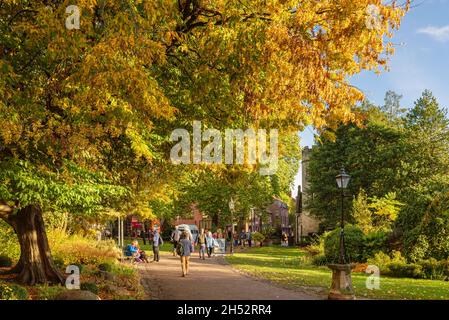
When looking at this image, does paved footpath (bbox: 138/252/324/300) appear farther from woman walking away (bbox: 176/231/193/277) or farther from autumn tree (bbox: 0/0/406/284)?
autumn tree (bbox: 0/0/406/284)

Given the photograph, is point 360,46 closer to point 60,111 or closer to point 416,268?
point 60,111

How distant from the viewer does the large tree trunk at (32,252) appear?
15891 mm

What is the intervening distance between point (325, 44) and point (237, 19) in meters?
2.01

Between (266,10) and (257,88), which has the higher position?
(266,10)

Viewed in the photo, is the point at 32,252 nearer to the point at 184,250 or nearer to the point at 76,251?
the point at 184,250

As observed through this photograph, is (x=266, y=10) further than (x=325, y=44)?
Yes

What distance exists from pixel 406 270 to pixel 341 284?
11.4 m

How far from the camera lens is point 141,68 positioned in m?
9.40

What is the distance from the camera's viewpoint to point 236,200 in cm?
5234

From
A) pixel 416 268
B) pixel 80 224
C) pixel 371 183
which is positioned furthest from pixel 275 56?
pixel 371 183

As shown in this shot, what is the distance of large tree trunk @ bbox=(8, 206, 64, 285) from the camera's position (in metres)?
15.9

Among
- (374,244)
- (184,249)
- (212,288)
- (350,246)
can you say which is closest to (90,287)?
(212,288)

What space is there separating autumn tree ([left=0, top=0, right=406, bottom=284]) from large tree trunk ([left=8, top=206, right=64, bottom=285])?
3486 mm

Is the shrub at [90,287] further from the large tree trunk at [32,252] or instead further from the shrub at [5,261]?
the shrub at [5,261]
